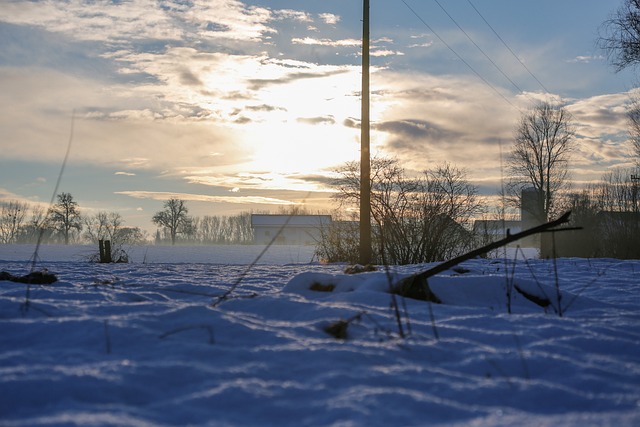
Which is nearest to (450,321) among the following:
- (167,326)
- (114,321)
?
(167,326)

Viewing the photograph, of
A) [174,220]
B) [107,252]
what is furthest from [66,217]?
[107,252]

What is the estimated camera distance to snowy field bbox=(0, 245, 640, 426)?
1643 millimetres

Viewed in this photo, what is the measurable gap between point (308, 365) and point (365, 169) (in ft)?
33.8

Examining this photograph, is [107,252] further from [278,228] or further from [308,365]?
[278,228]

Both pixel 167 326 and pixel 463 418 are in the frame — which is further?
pixel 167 326

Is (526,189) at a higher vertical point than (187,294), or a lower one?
higher

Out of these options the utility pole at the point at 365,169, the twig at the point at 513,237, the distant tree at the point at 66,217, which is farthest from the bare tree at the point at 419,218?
the distant tree at the point at 66,217

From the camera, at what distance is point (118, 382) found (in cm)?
184

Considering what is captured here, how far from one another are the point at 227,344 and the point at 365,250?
9825 mm

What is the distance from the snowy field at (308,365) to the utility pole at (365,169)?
8.63 metres

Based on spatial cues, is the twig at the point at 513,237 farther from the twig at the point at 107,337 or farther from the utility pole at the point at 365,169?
the utility pole at the point at 365,169

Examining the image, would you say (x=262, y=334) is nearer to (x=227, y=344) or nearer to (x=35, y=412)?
(x=227, y=344)

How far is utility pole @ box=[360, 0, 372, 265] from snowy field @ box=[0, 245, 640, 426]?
28.3 ft

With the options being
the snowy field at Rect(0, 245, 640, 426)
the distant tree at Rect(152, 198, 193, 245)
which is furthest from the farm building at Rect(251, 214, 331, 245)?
the snowy field at Rect(0, 245, 640, 426)
